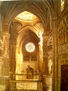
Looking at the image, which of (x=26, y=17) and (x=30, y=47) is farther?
(x=30, y=47)

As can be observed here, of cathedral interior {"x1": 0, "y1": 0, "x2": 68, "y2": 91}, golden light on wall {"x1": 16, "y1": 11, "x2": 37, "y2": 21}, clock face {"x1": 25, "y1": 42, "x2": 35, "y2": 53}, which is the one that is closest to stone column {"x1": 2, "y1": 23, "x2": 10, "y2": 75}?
cathedral interior {"x1": 0, "y1": 0, "x2": 68, "y2": 91}

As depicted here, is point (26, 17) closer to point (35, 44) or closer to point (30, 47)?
point (35, 44)

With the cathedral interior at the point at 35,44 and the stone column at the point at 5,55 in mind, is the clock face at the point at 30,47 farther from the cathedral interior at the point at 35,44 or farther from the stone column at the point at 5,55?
the stone column at the point at 5,55

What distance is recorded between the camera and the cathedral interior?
13.8 metres

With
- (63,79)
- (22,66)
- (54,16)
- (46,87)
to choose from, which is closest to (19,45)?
(22,66)

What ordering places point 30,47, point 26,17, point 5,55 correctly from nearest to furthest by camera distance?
point 5,55, point 26,17, point 30,47

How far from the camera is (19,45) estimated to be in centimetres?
3053

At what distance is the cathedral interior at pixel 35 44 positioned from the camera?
13.8 meters

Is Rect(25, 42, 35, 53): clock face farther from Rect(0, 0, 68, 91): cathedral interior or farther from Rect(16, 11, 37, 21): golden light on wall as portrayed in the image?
Rect(16, 11, 37, 21): golden light on wall

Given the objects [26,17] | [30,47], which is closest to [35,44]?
[30,47]

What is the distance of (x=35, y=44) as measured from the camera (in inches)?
1227

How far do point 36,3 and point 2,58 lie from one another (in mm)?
6665

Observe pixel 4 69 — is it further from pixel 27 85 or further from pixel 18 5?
pixel 18 5

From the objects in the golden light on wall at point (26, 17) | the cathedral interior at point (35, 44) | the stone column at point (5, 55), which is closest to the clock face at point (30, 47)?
the cathedral interior at point (35, 44)
